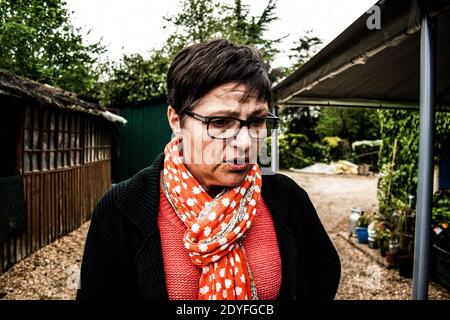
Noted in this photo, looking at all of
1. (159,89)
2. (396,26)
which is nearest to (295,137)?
(159,89)

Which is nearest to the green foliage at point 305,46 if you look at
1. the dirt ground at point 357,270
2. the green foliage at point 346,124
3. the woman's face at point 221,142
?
the green foliage at point 346,124

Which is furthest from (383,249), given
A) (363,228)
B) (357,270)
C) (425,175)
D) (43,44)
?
(43,44)

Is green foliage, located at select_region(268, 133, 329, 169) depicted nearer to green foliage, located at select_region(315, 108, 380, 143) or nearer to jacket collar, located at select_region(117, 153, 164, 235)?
green foliage, located at select_region(315, 108, 380, 143)

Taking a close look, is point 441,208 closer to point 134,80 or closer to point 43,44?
point 43,44

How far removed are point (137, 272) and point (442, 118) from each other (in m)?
6.08

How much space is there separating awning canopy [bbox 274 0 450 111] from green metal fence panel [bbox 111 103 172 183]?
25.0 feet

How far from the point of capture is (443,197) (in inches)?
207

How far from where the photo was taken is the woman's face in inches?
46.7

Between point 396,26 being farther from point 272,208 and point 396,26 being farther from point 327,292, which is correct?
point 327,292

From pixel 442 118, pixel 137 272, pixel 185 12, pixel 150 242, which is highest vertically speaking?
pixel 185 12

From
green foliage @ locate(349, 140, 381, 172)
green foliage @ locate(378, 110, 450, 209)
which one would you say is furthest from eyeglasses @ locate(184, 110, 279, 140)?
green foliage @ locate(349, 140, 381, 172)

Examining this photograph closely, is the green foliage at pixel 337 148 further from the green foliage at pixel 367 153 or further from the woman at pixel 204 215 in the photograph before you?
the woman at pixel 204 215

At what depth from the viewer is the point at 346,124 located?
2419 cm

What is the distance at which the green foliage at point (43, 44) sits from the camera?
595 centimetres
